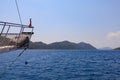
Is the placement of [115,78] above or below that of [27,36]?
below

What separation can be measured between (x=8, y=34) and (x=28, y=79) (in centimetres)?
2496

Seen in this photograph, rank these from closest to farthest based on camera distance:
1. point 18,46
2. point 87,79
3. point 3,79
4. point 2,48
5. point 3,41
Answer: point 2,48 < point 3,41 < point 18,46 < point 3,79 < point 87,79

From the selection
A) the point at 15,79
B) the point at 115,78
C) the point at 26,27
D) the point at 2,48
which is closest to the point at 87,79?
the point at 115,78

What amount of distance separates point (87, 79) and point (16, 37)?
26.6 m

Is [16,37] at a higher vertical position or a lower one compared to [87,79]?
higher

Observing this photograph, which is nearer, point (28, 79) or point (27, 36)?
point (27, 36)

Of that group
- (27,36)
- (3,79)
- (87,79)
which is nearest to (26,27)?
(27,36)

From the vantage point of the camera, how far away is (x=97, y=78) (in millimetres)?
47406

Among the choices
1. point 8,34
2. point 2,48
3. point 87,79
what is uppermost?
point 8,34

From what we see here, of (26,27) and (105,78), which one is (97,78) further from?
(26,27)

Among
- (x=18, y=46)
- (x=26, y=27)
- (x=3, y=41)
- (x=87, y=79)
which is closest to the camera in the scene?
(x=3, y=41)

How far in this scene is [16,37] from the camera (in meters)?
21.8

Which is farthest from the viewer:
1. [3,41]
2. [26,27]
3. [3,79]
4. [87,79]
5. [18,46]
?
[87,79]

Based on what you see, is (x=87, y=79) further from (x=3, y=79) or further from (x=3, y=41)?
(x=3, y=41)
